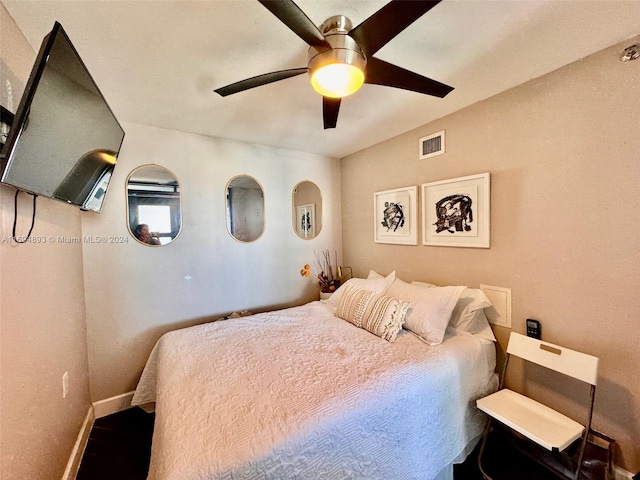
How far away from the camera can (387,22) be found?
969 mm

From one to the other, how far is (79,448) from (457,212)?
10.6ft

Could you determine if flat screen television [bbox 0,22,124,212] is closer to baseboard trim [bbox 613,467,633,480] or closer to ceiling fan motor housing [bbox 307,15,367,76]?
ceiling fan motor housing [bbox 307,15,367,76]

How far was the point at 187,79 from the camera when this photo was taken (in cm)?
162

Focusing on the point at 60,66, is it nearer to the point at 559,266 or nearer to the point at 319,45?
the point at 319,45

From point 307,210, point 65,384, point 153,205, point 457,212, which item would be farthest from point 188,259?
point 457,212

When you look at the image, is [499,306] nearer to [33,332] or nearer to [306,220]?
[306,220]

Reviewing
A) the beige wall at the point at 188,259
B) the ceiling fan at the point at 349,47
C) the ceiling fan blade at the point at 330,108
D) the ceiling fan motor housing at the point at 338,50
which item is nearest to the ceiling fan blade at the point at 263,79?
the ceiling fan at the point at 349,47

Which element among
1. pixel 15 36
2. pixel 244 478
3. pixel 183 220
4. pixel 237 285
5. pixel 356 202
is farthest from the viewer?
pixel 356 202

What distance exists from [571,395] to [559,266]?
786 mm

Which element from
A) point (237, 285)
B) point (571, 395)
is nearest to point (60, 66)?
point (237, 285)

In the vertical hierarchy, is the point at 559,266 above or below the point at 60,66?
below

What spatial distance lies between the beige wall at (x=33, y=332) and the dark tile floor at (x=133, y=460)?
0.22 meters

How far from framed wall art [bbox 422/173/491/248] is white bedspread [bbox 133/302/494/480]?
0.79 metres

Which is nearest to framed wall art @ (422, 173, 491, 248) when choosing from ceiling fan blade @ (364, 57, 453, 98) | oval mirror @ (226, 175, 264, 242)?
ceiling fan blade @ (364, 57, 453, 98)
